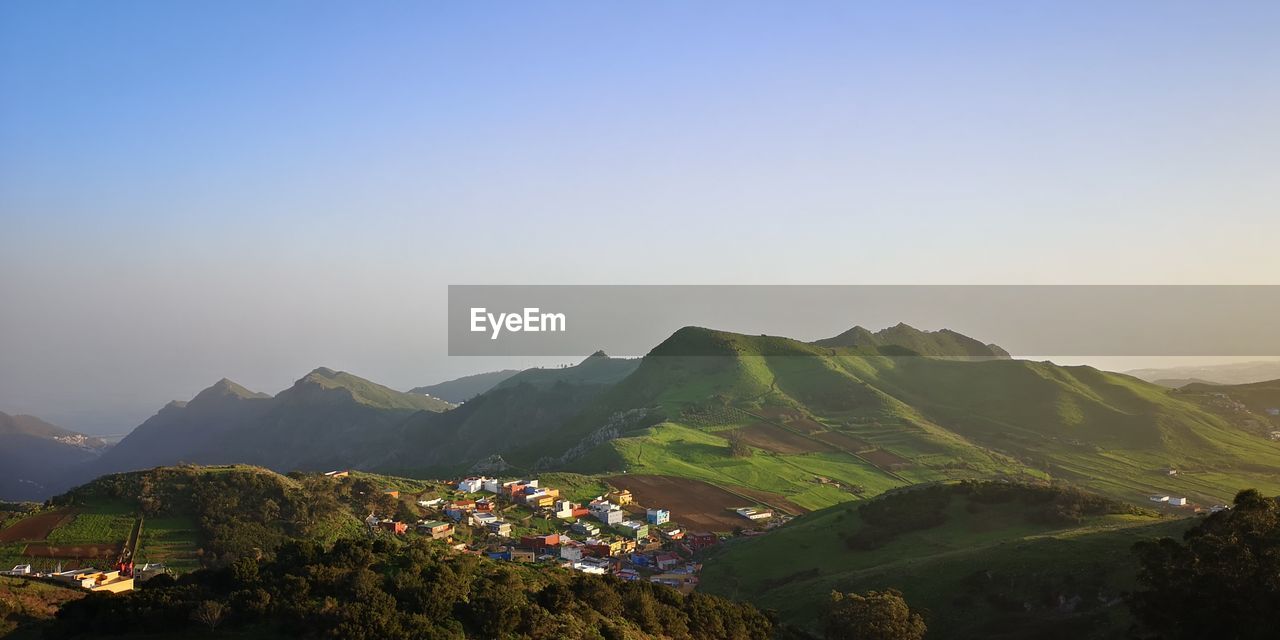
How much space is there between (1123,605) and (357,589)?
33539 millimetres

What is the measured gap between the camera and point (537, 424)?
19462 cm

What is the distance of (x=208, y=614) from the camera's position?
74.7ft

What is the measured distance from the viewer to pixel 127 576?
5072 cm

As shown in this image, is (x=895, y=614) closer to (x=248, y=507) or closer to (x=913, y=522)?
(x=913, y=522)

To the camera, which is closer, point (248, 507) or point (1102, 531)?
point (1102, 531)

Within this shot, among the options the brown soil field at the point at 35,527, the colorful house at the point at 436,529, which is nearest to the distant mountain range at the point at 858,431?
the colorful house at the point at 436,529

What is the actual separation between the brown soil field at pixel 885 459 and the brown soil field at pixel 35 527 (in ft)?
333

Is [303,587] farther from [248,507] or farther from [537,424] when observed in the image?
[537,424]

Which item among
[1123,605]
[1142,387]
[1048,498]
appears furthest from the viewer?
[1142,387]

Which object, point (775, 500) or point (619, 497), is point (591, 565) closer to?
point (619, 497)

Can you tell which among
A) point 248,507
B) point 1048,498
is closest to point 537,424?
point 248,507

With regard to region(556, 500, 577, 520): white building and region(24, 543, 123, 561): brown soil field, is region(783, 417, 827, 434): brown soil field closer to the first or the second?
region(556, 500, 577, 520): white building

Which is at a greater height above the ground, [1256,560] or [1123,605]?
[1256,560]

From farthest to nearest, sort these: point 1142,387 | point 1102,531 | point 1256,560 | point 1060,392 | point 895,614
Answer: point 1142,387
point 1060,392
point 1102,531
point 895,614
point 1256,560
